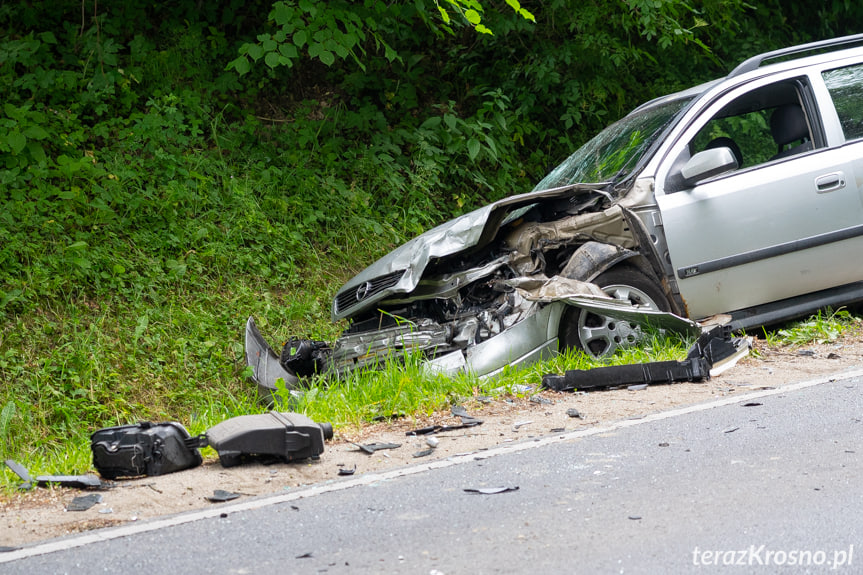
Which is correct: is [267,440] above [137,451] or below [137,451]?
below

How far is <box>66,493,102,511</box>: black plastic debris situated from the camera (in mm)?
3581

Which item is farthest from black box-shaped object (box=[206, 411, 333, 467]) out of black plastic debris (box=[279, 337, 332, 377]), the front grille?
black plastic debris (box=[279, 337, 332, 377])

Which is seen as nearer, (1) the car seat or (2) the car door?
(2) the car door

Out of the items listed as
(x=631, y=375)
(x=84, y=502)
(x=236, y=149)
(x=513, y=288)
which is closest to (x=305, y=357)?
(x=513, y=288)

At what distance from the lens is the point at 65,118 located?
9.23 m

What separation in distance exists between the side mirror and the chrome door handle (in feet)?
2.27

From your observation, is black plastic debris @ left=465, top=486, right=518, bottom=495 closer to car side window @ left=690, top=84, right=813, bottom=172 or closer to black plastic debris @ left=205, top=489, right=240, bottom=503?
black plastic debris @ left=205, top=489, right=240, bottom=503

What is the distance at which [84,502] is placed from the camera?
11.9 ft

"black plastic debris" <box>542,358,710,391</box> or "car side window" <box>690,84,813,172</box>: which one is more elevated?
"car side window" <box>690,84,813,172</box>

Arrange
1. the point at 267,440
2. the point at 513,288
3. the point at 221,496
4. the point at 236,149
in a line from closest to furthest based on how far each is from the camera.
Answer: the point at 221,496
the point at 267,440
the point at 513,288
the point at 236,149

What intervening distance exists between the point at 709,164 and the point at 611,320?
1.17 meters

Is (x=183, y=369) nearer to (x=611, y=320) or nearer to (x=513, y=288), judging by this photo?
(x=513, y=288)

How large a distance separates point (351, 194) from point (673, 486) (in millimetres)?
6579

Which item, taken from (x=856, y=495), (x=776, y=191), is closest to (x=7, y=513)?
(x=856, y=495)
